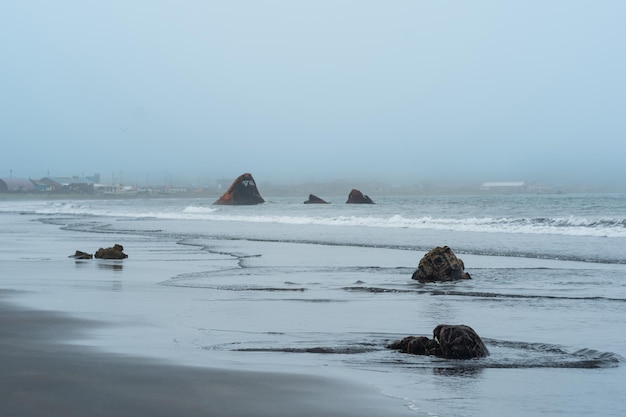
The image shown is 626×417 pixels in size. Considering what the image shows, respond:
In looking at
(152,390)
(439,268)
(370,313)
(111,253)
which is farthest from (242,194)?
(152,390)

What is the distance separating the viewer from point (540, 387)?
648 cm

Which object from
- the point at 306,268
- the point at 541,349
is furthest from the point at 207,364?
the point at 306,268

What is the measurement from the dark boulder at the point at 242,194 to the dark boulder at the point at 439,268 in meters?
93.0

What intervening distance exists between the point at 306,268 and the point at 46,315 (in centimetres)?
855

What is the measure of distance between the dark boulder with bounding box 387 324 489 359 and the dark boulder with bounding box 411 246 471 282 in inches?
A: 280

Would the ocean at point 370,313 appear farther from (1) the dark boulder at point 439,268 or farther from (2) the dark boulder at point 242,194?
(2) the dark boulder at point 242,194

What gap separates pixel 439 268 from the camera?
15.2 metres

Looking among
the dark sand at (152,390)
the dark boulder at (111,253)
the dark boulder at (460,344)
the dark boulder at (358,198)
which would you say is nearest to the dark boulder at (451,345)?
the dark boulder at (460,344)

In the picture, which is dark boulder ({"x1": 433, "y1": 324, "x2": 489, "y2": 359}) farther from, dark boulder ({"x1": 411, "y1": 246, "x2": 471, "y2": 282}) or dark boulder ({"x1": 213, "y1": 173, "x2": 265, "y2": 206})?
dark boulder ({"x1": 213, "y1": 173, "x2": 265, "y2": 206})

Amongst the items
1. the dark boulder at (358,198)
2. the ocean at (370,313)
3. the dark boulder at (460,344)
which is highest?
the dark boulder at (358,198)

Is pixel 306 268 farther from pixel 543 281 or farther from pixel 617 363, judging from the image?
pixel 617 363

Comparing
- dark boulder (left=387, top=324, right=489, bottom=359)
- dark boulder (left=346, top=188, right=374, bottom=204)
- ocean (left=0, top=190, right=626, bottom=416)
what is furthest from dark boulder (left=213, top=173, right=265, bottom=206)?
dark boulder (left=387, top=324, right=489, bottom=359)

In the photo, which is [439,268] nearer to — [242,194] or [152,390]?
[152,390]

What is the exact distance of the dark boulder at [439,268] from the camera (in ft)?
49.6
